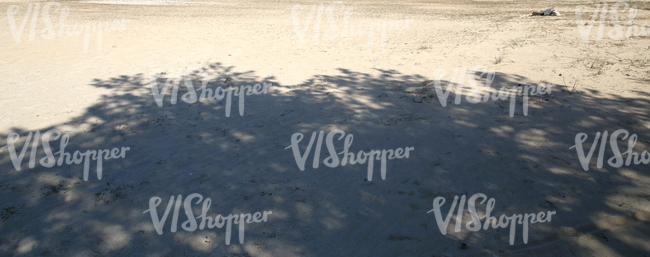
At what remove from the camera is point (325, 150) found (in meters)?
4.91

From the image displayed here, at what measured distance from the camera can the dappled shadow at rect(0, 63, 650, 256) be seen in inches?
133

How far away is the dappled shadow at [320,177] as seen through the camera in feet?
11.0

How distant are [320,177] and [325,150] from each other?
2.12 feet

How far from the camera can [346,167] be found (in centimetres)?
455

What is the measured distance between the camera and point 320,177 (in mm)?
4336

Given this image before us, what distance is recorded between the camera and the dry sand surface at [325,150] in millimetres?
3375

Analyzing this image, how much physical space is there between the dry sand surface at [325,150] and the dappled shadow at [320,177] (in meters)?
0.02

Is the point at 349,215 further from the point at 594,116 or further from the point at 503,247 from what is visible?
the point at 594,116

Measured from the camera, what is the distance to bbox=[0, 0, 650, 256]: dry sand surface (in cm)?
338

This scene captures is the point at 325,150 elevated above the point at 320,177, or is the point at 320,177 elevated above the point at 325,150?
the point at 325,150

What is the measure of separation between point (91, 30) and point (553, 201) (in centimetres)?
1508

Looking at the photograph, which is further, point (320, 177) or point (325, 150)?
point (325, 150)

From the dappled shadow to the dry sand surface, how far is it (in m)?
0.02

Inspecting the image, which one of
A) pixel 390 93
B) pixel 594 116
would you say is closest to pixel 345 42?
pixel 390 93
